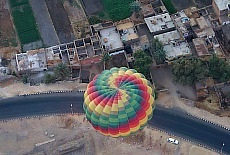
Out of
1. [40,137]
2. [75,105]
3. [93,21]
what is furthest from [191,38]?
[40,137]

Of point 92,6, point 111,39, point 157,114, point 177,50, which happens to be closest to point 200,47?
point 177,50

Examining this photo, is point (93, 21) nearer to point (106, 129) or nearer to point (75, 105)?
point (75, 105)

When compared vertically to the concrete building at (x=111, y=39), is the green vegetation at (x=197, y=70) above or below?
below

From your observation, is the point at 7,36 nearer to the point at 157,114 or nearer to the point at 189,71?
the point at 157,114

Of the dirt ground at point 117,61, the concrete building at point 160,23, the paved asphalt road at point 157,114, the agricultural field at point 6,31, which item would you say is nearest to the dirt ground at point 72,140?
the paved asphalt road at point 157,114

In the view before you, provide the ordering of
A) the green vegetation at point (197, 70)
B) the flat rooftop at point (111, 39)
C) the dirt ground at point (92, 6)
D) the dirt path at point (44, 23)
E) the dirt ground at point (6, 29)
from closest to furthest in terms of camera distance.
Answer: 1. the green vegetation at point (197, 70)
2. the flat rooftop at point (111, 39)
3. the dirt path at point (44, 23)
4. the dirt ground at point (6, 29)
5. the dirt ground at point (92, 6)

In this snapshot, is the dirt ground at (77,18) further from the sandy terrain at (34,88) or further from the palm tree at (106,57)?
the sandy terrain at (34,88)

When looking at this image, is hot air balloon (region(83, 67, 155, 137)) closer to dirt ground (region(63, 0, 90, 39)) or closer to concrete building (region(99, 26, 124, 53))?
concrete building (region(99, 26, 124, 53))

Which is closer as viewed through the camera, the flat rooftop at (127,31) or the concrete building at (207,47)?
the concrete building at (207,47)
